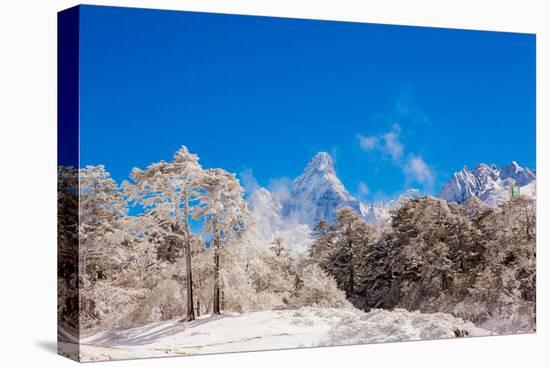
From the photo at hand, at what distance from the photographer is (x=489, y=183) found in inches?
509

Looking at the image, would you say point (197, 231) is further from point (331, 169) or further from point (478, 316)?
point (478, 316)

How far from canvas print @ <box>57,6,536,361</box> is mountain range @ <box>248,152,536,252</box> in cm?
2

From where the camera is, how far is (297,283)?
1222 cm

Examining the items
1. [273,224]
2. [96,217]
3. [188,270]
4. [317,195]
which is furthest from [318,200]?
[96,217]

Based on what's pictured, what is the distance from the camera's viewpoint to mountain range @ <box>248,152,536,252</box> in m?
12.0

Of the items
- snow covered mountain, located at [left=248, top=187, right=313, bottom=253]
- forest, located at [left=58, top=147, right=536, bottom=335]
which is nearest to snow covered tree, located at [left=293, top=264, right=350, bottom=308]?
forest, located at [left=58, top=147, right=536, bottom=335]

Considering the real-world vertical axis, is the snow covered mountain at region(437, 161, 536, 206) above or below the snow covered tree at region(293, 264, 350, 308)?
above

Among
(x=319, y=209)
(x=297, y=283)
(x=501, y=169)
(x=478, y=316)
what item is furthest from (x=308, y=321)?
(x=501, y=169)

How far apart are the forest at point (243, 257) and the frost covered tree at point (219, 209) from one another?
1 centimetres

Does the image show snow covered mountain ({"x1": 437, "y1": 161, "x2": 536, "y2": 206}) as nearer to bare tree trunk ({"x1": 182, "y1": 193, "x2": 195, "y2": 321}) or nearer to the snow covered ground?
the snow covered ground

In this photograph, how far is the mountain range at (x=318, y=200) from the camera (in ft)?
39.3

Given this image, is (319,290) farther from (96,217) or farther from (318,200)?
(96,217)

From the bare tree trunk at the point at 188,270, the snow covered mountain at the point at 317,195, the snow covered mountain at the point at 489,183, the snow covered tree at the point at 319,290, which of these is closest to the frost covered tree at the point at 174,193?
the bare tree trunk at the point at 188,270

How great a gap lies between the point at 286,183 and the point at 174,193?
1.22 meters
